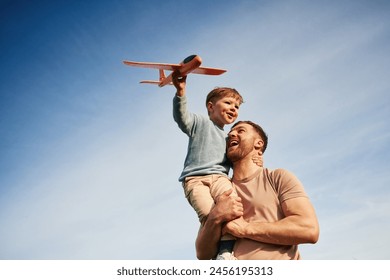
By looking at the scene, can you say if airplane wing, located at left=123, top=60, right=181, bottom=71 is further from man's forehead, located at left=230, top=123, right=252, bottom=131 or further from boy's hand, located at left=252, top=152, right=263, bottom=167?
boy's hand, located at left=252, top=152, right=263, bottom=167

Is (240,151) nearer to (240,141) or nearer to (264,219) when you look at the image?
(240,141)

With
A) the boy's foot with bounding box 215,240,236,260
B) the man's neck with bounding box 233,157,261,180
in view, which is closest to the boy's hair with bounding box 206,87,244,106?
the man's neck with bounding box 233,157,261,180

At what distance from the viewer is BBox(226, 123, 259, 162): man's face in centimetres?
388

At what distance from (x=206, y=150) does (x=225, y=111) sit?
60 cm

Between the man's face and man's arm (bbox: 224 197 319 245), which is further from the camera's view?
the man's face

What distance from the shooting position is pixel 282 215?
337 centimetres

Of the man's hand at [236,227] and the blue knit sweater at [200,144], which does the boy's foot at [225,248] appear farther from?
the blue knit sweater at [200,144]

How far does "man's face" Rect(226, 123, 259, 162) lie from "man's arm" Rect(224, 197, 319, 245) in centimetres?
78

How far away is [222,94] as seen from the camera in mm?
4266

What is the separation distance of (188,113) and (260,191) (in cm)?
111

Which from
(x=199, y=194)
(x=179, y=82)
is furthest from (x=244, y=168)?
(x=179, y=82)

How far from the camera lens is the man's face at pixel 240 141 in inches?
153
